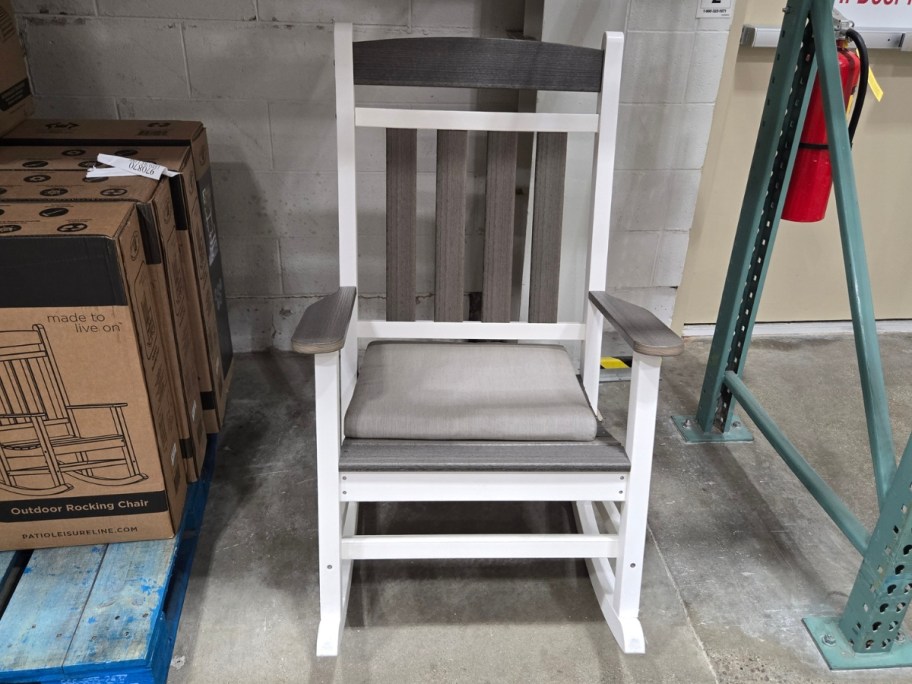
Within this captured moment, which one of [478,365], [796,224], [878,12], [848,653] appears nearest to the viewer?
[848,653]

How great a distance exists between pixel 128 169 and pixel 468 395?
884 mm

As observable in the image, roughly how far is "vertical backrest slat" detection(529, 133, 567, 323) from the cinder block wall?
0.74 meters

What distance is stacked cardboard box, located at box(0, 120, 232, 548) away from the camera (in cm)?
123

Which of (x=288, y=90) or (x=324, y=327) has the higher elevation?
(x=288, y=90)

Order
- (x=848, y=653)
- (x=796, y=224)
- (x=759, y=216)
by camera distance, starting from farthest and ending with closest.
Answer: (x=796, y=224) → (x=759, y=216) → (x=848, y=653)

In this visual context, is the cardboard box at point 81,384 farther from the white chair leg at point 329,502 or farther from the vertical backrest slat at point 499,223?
the vertical backrest slat at point 499,223

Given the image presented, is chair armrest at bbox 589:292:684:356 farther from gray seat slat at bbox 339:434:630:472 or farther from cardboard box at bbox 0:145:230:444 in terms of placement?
cardboard box at bbox 0:145:230:444

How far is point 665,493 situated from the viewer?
1.88 metres

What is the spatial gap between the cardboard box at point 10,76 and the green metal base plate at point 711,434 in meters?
1.98

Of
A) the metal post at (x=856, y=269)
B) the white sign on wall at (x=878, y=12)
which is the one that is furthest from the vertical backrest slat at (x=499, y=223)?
the white sign on wall at (x=878, y=12)

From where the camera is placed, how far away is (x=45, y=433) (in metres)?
1.35

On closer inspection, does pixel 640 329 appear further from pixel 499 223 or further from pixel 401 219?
pixel 401 219

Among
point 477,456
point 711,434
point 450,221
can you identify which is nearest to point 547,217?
point 450,221

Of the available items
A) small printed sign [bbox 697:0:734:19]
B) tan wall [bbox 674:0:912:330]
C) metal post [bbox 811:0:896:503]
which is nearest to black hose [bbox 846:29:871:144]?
metal post [bbox 811:0:896:503]
